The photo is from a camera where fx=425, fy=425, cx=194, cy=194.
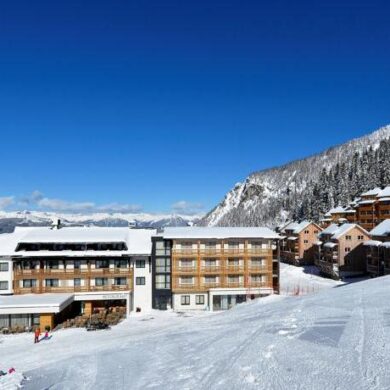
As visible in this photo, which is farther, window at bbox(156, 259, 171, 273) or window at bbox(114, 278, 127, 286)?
window at bbox(156, 259, 171, 273)

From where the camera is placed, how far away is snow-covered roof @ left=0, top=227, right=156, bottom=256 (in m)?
50.3

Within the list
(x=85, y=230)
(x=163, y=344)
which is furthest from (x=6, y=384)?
(x=85, y=230)

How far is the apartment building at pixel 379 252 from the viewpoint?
59844 millimetres

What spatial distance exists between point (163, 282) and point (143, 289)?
259cm

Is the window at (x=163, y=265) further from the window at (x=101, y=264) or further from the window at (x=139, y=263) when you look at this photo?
the window at (x=101, y=264)

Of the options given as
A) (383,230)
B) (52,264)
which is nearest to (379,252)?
(383,230)

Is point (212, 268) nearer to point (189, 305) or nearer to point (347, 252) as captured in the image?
point (189, 305)

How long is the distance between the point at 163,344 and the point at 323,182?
120m

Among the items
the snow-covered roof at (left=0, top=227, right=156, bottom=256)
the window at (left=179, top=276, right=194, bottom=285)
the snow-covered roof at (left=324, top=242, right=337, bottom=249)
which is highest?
the snow-covered roof at (left=0, top=227, right=156, bottom=256)

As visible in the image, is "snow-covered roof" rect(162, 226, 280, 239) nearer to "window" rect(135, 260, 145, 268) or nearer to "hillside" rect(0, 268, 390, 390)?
"window" rect(135, 260, 145, 268)

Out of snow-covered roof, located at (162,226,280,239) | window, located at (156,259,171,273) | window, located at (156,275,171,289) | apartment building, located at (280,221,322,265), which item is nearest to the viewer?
window, located at (156,275,171,289)

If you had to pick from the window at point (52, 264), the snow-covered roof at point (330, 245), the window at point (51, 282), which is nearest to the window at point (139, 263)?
the window at point (52, 264)

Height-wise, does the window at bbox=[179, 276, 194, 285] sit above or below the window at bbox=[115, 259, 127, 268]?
below

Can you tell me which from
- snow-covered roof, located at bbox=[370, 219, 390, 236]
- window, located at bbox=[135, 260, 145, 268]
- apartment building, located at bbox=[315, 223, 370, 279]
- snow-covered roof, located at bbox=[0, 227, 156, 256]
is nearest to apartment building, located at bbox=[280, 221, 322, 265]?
apartment building, located at bbox=[315, 223, 370, 279]
